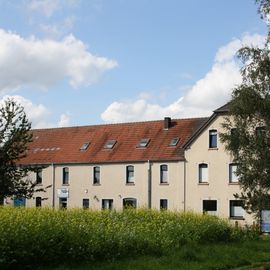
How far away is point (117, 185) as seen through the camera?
5434cm

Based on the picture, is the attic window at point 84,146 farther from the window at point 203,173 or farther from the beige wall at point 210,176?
the window at point 203,173

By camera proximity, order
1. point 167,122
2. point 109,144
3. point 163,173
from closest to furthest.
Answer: point 163,173 < point 167,122 < point 109,144

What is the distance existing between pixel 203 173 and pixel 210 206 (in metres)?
2.83

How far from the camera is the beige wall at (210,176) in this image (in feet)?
159

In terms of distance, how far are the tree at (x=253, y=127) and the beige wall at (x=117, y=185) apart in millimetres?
26947

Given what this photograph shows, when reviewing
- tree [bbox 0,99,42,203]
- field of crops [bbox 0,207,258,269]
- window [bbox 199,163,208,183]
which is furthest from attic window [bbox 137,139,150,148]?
tree [bbox 0,99,42,203]

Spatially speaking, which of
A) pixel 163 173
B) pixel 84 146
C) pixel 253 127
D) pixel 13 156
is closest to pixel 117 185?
pixel 163 173

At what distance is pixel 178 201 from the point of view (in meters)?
51.0

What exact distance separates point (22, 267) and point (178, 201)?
36092 millimetres

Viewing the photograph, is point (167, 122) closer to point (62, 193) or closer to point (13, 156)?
point (62, 193)

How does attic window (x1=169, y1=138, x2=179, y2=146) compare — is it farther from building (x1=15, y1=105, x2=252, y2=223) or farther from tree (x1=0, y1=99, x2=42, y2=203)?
tree (x1=0, y1=99, x2=42, y2=203)

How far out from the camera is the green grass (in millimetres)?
17061

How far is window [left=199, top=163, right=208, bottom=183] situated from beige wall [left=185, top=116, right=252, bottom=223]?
294mm

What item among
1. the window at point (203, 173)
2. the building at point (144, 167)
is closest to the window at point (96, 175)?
the building at point (144, 167)
